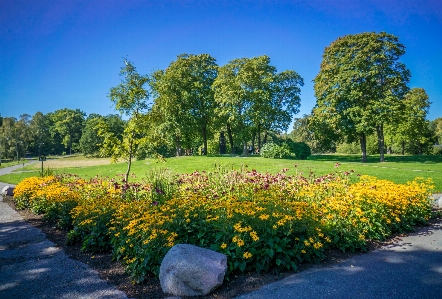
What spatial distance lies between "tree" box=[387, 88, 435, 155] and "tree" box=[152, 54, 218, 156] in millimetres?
21410

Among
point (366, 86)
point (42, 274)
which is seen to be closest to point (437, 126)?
point (366, 86)

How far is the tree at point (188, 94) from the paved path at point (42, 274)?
22057 mm

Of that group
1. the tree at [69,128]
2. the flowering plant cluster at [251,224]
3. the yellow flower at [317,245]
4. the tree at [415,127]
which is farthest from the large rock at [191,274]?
the tree at [69,128]

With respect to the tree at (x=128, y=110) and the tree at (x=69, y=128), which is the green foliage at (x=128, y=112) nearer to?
the tree at (x=128, y=110)

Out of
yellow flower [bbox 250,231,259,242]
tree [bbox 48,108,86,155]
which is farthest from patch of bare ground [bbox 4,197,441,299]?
tree [bbox 48,108,86,155]

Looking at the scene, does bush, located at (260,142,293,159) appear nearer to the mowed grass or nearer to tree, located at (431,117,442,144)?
the mowed grass

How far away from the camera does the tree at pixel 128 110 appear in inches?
362

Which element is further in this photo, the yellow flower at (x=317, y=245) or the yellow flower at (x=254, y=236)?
the yellow flower at (x=317, y=245)

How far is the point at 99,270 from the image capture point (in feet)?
15.3

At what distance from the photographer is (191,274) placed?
12.0ft

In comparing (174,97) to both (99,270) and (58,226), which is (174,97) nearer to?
(58,226)

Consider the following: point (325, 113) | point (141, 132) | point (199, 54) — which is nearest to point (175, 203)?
point (141, 132)

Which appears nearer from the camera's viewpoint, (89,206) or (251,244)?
(251,244)

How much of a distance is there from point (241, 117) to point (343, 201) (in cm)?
2280
